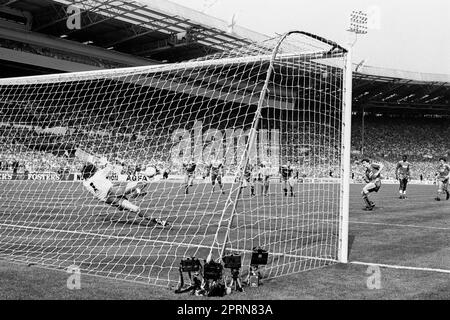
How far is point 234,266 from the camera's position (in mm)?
5734

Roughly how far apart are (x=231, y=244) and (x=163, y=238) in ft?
5.02

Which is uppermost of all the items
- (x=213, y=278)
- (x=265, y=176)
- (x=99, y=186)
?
(x=265, y=176)

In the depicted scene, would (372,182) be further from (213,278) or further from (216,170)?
(213,278)

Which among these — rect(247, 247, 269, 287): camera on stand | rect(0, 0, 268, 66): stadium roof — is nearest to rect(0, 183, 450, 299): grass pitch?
rect(247, 247, 269, 287): camera on stand

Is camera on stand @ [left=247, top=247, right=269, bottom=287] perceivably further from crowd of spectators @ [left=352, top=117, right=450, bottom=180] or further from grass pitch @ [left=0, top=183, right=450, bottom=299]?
crowd of spectators @ [left=352, top=117, right=450, bottom=180]

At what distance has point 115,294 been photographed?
5.69 meters

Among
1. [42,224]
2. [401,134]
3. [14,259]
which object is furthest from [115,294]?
[401,134]

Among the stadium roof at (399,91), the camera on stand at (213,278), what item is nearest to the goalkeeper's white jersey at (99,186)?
the camera on stand at (213,278)

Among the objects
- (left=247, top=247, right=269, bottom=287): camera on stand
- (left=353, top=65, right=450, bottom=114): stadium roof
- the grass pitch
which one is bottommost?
the grass pitch

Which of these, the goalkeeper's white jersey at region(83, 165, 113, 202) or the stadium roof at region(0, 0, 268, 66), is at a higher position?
the stadium roof at region(0, 0, 268, 66)

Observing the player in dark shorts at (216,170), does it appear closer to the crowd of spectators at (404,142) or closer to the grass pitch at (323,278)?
the grass pitch at (323,278)

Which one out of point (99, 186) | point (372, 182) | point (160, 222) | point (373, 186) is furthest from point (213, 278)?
point (372, 182)

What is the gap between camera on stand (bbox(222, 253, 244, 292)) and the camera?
225 inches

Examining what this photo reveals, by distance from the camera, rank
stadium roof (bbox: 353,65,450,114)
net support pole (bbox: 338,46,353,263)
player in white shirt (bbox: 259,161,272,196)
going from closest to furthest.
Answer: net support pole (bbox: 338,46,353,263)
player in white shirt (bbox: 259,161,272,196)
stadium roof (bbox: 353,65,450,114)
